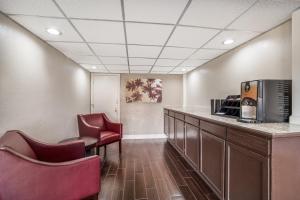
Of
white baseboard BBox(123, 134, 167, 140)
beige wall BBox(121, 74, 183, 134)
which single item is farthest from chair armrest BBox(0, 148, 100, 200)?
beige wall BBox(121, 74, 183, 134)

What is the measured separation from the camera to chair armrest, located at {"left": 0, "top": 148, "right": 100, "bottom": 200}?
46.3 inches

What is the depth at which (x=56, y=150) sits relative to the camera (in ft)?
6.33

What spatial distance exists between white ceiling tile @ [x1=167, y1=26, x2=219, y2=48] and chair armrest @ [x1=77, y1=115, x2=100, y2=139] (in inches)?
79.8

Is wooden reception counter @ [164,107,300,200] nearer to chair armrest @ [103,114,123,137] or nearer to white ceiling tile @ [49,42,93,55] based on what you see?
chair armrest @ [103,114,123,137]

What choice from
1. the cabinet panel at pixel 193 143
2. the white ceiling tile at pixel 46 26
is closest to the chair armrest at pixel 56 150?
the white ceiling tile at pixel 46 26

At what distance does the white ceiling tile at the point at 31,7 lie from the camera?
145cm

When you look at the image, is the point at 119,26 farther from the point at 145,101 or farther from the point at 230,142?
the point at 145,101

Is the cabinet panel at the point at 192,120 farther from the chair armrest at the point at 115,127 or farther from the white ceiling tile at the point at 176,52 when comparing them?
the chair armrest at the point at 115,127

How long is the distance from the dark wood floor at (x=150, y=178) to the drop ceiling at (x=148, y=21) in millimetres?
2004

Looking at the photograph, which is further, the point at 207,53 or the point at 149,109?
the point at 149,109

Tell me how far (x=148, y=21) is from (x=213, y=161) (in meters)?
1.74

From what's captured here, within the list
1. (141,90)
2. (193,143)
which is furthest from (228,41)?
→ (141,90)

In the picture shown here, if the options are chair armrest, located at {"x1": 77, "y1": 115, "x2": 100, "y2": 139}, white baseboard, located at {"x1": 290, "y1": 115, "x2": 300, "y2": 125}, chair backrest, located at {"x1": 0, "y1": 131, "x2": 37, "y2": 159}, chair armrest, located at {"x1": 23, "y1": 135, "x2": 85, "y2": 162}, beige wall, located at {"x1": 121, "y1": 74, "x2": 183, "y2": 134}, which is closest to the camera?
chair backrest, located at {"x1": 0, "y1": 131, "x2": 37, "y2": 159}

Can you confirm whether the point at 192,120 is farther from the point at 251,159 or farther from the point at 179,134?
the point at 251,159
